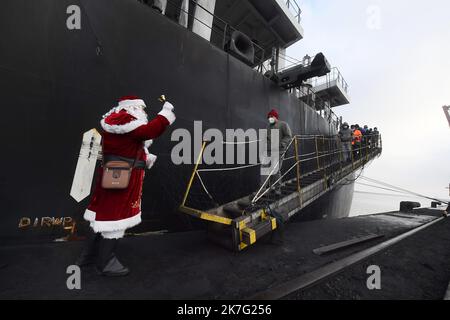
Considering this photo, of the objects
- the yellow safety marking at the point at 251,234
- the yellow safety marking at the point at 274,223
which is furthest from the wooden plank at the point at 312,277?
the yellow safety marking at the point at 274,223

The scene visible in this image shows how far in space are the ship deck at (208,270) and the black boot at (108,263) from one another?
65 mm

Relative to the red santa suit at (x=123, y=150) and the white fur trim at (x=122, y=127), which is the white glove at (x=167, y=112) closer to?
the red santa suit at (x=123, y=150)

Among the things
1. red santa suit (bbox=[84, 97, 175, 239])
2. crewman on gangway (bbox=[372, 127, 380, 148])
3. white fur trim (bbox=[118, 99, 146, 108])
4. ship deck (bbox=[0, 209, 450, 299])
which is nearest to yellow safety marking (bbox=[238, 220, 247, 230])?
ship deck (bbox=[0, 209, 450, 299])

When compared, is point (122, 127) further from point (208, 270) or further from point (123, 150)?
point (208, 270)

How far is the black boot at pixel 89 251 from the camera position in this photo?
2.12 metres

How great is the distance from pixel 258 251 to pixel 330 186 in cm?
385

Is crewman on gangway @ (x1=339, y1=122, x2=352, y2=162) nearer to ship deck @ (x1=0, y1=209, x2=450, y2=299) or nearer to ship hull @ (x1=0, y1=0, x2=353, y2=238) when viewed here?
ship deck @ (x1=0, y1=209, x2=450, y2=299)

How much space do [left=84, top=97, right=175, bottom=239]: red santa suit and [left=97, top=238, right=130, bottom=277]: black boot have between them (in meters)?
0.09

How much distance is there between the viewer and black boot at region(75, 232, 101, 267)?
212cm

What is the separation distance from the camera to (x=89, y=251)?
6.99 ft

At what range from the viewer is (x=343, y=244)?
301 cm

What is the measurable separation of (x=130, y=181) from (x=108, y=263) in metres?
0.88

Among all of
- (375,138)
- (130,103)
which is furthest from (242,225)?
(375,138)
